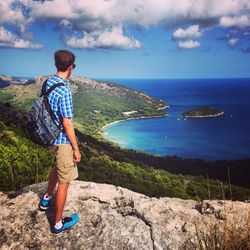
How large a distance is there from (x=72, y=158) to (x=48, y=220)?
1151mm

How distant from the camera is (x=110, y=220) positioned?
185 inches

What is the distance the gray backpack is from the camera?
4.20 meters

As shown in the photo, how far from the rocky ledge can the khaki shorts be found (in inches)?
33.4

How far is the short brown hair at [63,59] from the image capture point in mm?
4129

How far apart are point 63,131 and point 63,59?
979 millimetres

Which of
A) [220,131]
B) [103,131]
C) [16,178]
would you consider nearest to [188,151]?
[220,131]

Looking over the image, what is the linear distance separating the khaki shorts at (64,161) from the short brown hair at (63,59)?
1075 mm

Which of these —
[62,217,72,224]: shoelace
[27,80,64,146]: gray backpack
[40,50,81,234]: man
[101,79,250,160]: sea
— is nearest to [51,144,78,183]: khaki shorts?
[40,50,81,234]: man

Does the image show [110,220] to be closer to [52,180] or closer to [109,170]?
[52,180]

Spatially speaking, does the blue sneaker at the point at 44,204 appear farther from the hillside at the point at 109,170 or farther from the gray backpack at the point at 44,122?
the gray backpack at the point at 44,122

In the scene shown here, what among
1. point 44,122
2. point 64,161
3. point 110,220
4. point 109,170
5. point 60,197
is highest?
point 44,122

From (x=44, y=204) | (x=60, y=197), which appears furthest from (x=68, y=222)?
(x=44, y=204)

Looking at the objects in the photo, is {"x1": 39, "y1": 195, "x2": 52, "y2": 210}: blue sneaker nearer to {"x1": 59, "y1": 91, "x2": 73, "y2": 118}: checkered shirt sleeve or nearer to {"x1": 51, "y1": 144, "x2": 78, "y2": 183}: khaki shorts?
{"x1": 51, "y1": 144, "x2": 78, "y2": 183}: khaki shorts

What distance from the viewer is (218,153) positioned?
127938mm
